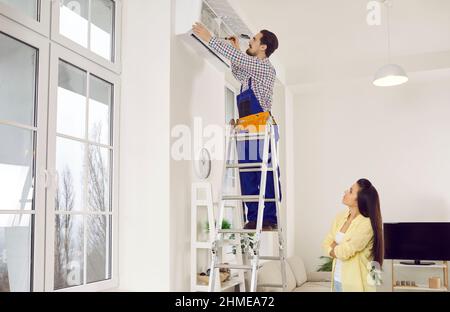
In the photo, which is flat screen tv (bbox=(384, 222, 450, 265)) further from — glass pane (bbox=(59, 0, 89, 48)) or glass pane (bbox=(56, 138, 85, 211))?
glass pane (bbox=(59, 0, 89, 48))

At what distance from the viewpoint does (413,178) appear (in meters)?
6.50

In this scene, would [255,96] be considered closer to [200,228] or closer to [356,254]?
[200,228]

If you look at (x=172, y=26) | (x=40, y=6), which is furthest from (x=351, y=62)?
(x=40, y=6)

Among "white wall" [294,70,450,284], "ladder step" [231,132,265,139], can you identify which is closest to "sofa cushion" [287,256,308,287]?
"white wall" [294,70,450,284]

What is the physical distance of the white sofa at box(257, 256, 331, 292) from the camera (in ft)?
14.9

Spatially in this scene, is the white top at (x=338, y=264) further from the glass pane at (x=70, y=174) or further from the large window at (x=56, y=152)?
the glass pane at (x=70, y=174)

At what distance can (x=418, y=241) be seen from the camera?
19.8 feet

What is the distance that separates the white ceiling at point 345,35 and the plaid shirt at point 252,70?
116 centimetres

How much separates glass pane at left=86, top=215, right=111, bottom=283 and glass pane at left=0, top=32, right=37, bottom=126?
2.57 feet

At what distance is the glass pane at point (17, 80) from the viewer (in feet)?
7.62
